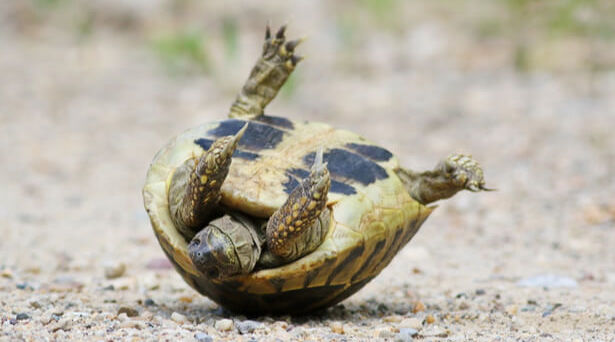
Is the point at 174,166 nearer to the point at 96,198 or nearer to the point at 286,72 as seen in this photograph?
the point at 286,72

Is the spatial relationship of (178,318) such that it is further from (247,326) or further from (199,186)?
(199,186)

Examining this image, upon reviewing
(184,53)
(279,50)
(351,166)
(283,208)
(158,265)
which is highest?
(184,53)

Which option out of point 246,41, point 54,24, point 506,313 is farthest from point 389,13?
point 506,313

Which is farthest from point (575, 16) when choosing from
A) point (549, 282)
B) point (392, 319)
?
point (392, 319)

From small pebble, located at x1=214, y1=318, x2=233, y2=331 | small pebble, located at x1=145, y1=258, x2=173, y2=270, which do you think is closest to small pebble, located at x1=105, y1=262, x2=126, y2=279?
small pebble, located at x1=145, y1=258, x2=173, y2=270

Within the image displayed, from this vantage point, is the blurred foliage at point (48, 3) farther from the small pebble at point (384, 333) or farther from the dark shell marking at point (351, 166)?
the small pebble at point (384, 333)

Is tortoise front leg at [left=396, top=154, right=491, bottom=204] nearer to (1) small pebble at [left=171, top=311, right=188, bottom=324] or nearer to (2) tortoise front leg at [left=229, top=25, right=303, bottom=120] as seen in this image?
(2) tortoise front leg at [left=229, top=25, right=303, bottom=120]

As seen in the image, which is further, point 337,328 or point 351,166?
point 351,166
